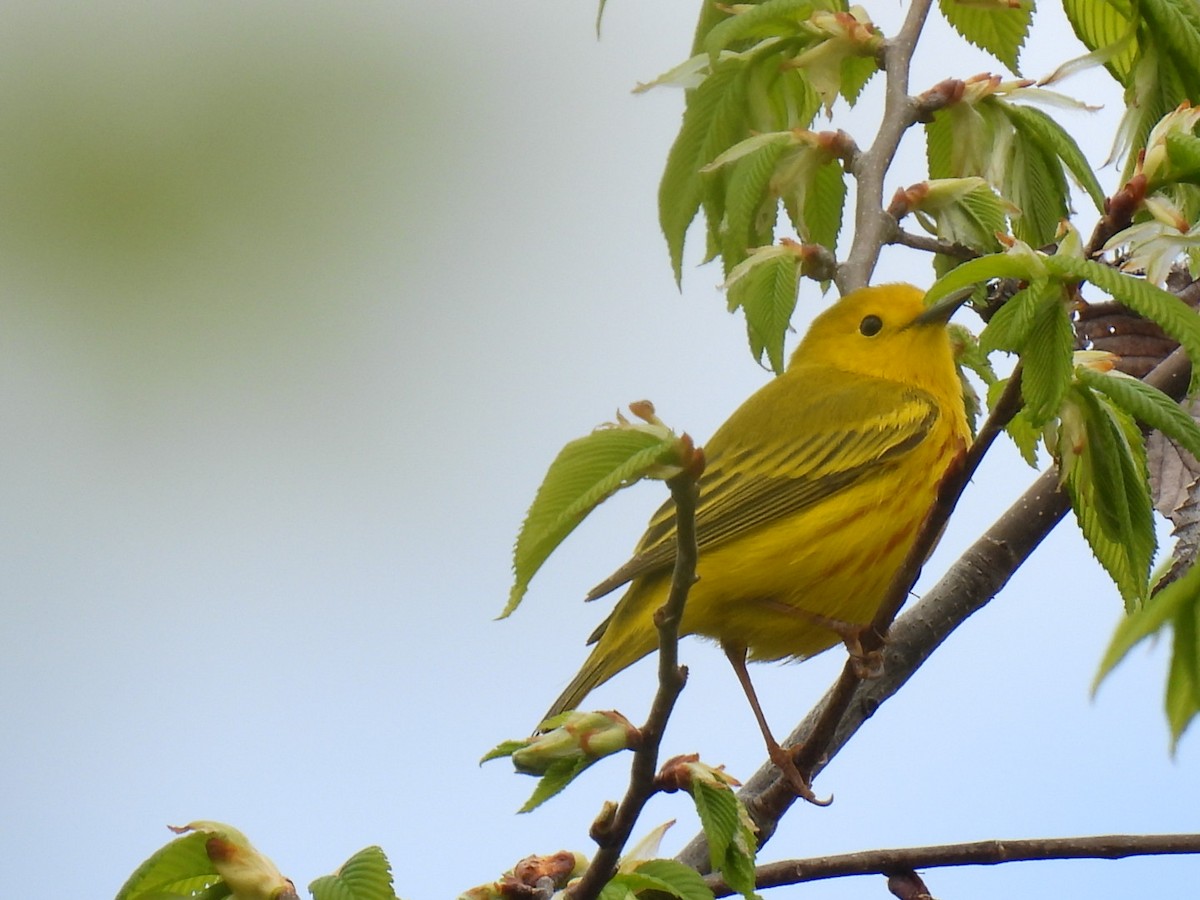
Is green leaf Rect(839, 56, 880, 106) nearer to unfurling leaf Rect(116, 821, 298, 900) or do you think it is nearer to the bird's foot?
the bird's foot

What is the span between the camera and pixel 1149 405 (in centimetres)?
171

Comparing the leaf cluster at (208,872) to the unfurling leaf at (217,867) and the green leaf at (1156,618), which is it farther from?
the green leaf at (1156,618)

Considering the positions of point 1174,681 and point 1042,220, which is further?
point 1042,220

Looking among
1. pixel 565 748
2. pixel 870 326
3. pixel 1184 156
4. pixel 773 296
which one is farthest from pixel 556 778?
pixel 870 326

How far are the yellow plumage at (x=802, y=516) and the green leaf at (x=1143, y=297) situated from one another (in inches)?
67.3

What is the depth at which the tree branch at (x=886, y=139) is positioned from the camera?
9.72 feet

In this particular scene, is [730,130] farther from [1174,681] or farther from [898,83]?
[1174,681]

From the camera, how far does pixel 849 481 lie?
12.6 ft

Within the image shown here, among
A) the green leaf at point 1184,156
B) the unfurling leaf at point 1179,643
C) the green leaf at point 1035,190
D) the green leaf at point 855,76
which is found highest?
the green leaf at point 855,76

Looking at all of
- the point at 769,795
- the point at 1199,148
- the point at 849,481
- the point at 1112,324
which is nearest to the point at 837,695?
the point at 769,795

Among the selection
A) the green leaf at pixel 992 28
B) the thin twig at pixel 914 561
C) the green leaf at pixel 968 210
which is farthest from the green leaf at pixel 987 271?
the green leaf at pixel 992 28

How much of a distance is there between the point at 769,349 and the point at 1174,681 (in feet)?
6.29

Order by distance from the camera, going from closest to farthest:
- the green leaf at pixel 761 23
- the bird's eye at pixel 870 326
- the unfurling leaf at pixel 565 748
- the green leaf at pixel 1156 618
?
the green leaf at pixel 1156 618 < the unfurling leaf at pixel 565 748 < the green leaf at pixel 761 23 < the bird's eye at pixel 870 326

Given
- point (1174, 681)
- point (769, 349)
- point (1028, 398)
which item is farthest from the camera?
point (769, 349)
